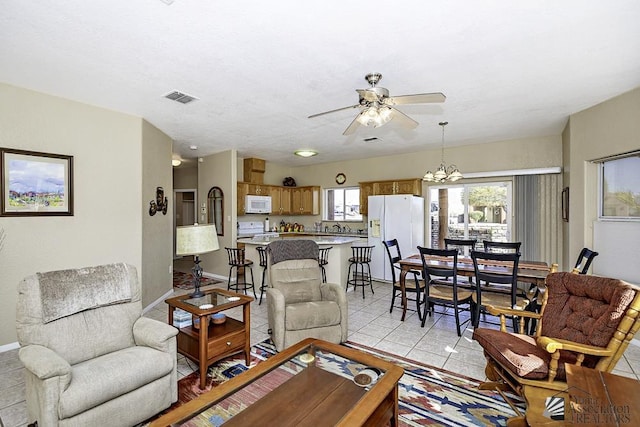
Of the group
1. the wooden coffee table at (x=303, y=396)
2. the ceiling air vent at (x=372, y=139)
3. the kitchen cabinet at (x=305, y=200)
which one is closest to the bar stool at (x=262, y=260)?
the ceiling air vent at (x=372, y=139)

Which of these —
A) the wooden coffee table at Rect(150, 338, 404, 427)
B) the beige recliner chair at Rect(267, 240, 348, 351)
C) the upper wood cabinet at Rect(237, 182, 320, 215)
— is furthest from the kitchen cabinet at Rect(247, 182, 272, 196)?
the wooden coffee table at Rect(150, 338, 404, 427)

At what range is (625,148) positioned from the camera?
328 cm

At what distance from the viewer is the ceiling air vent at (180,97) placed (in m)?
3.29

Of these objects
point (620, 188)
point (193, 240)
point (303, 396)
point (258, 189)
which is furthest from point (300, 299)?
point (258, 189)

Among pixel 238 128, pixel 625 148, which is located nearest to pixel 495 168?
pixel 625 148

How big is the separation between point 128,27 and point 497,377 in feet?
12.7

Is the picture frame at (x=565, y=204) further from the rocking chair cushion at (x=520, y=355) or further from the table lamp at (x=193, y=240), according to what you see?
the table lamp at (x=193, y=240)

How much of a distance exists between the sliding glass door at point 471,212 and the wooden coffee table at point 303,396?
4682mm

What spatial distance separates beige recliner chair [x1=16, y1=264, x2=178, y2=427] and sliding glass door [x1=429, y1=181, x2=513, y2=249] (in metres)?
5.50

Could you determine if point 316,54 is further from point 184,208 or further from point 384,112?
point 184,208

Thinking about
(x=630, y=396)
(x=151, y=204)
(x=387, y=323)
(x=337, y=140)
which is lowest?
(x=387, y=323)

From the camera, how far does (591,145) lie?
147 inches

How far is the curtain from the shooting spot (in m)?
5.07

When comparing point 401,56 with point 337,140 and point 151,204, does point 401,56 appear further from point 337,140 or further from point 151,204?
point 151,204
